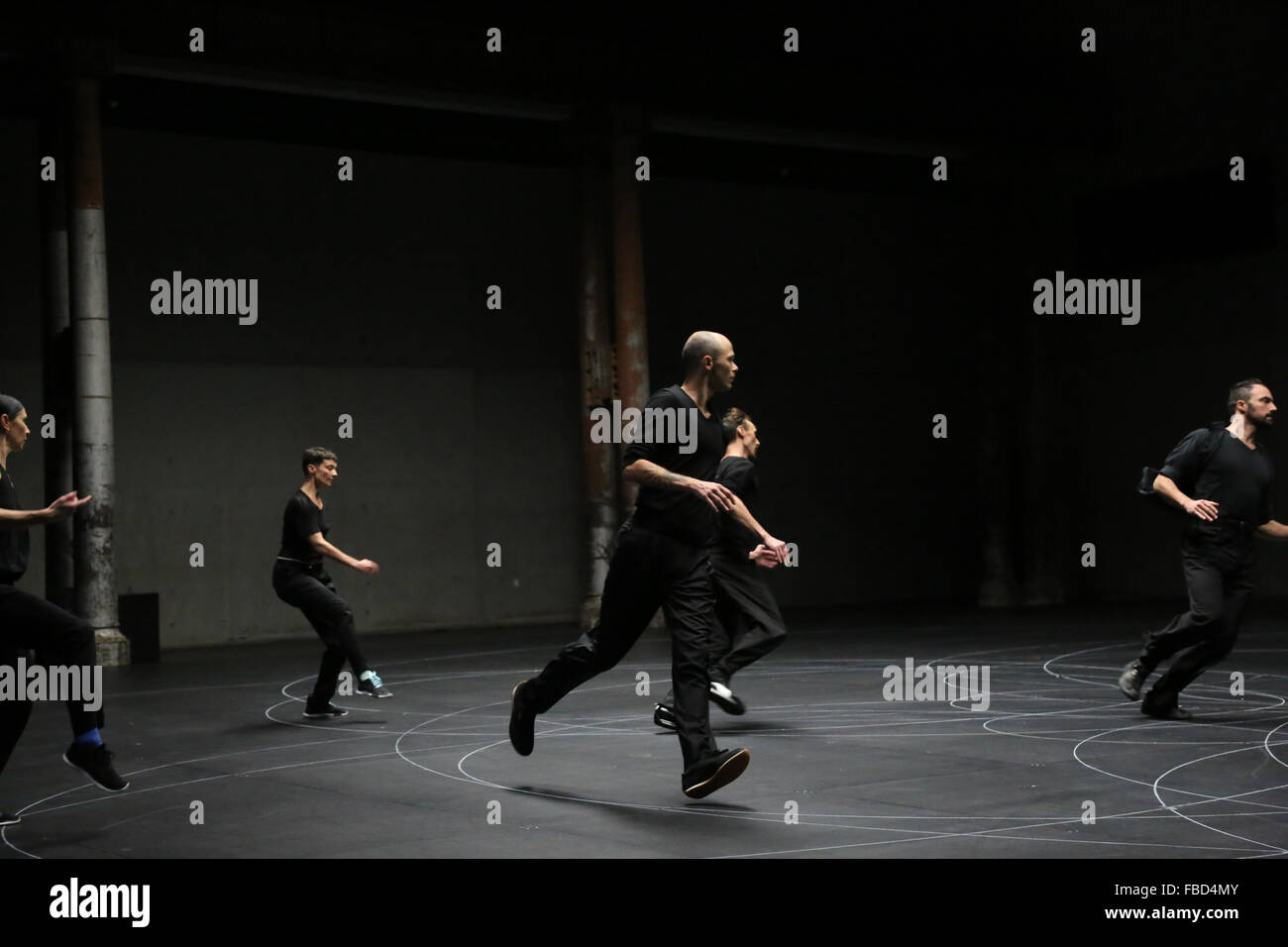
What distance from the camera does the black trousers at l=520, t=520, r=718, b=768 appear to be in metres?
7.85

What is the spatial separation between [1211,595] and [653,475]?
171 inches

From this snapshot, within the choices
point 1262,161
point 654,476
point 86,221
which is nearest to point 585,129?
point 86,221

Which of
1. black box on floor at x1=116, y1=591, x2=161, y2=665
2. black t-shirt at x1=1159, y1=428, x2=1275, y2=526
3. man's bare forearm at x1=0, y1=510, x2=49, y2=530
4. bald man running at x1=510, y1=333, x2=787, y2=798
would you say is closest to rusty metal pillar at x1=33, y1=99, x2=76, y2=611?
black box on floor at x1=116, y1=591, x2=161, y2=665

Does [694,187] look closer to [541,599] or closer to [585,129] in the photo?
[585,129]

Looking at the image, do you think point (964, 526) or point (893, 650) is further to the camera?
point (964, 526)

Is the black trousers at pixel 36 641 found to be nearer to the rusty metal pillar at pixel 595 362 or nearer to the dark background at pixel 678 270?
the dark background at pixel 678 270

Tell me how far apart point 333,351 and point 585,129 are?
176 inches

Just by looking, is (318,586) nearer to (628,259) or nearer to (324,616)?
(324,616)

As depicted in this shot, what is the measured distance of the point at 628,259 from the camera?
20031 mm

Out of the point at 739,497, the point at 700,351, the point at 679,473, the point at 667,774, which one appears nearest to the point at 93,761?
the point at 667,774

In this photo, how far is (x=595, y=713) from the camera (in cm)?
1184

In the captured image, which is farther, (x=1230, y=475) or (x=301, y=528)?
(x=301, y=528)

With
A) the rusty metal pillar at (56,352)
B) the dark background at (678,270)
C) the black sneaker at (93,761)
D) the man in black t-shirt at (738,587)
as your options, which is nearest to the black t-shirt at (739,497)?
the man in black t-shirt at (738,587)

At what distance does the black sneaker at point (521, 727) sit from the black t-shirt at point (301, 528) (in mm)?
3699
